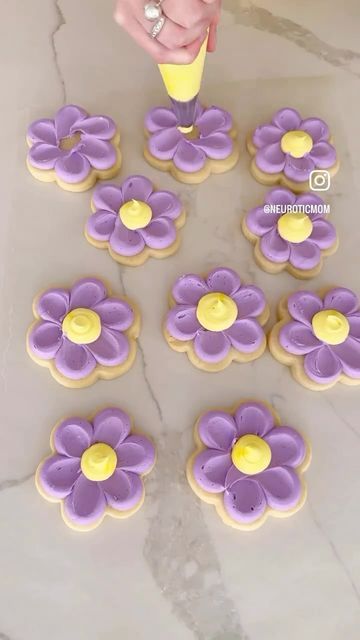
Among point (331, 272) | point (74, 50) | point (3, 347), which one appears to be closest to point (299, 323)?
point (331, 272)

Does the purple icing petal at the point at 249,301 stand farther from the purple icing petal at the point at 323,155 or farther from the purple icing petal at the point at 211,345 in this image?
the purple icing petal at the point at 323,155

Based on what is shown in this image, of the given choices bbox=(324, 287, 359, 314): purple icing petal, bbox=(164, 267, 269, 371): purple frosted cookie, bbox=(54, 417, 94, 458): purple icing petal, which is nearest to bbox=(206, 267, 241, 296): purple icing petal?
bbox=(164, 267, 269, 371): purple frosted cookie

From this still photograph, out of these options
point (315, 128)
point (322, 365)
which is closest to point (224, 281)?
point (322, 365)

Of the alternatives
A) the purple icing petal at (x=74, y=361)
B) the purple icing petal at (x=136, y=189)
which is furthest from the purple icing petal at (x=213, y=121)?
the purple icing petal at (x=74, y=361)

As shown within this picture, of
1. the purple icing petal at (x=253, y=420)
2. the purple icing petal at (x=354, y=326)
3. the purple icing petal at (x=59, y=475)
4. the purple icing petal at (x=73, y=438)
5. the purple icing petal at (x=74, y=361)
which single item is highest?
the purple icing petal at (x=354, y=326)

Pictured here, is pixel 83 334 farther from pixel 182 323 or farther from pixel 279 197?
pixel 279 197

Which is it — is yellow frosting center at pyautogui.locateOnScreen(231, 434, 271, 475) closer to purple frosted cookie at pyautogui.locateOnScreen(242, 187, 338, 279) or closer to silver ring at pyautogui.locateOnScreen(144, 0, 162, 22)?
purple frosted cookie at pyautogui.locateOnScreen(242, 187, 338, 279)
